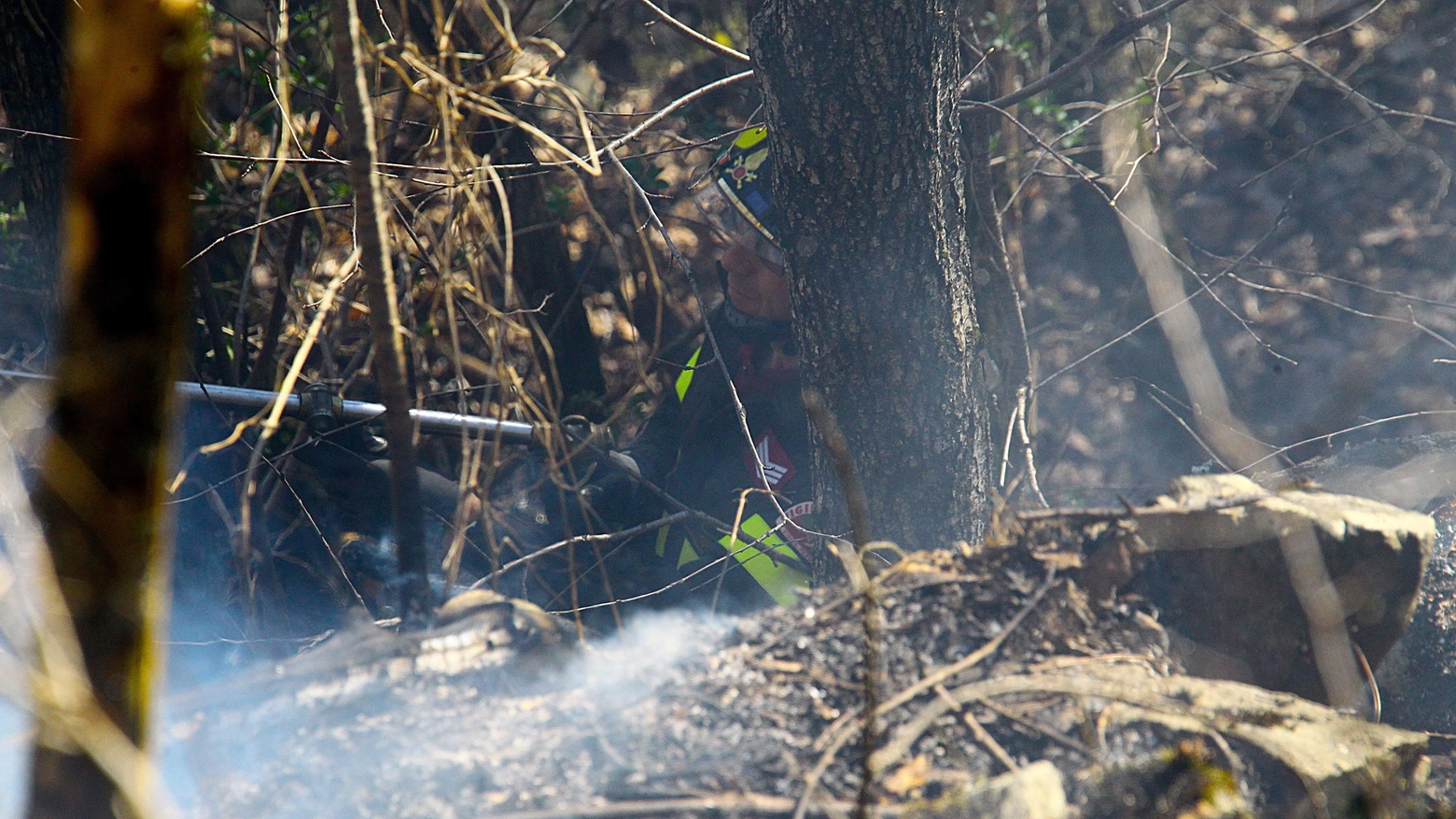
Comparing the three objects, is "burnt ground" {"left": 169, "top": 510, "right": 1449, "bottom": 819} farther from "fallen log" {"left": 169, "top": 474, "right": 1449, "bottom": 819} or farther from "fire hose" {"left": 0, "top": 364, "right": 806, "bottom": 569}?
"fire hose" {"left": 0, "top": 364, "right": 806, "bottom": 569}

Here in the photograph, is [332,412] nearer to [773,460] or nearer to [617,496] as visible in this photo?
[617,496]

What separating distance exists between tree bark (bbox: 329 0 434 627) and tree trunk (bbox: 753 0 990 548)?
46.1 inches

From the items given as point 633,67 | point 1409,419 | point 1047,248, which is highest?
point 633,67

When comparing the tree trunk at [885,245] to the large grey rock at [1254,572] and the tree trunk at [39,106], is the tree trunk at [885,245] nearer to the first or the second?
the large grey rock at [1254,572]

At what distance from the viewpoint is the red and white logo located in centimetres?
365

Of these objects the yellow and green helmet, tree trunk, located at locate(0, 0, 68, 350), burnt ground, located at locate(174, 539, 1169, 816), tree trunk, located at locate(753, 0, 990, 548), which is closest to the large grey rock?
burnt ground, located at locate(174, 539, 1169, 816)

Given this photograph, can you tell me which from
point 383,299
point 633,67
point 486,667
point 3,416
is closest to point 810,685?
point 486,667

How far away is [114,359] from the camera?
0.86m

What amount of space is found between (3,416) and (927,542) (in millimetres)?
2640

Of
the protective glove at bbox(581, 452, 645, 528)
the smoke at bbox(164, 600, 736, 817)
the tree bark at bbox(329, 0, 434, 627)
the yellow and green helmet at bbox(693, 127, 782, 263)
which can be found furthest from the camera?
the protective glove at bbox(581, 452, 645, 528)

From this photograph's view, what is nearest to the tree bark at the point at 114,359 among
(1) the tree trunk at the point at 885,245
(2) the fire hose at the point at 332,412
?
(2) the fire hose at the point at 332,412

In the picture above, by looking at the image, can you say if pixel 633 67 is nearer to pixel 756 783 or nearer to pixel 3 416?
pixel 3 416

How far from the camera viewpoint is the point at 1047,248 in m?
4.81

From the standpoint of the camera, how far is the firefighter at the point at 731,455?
339 centimetres
